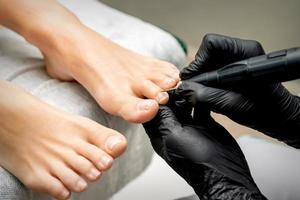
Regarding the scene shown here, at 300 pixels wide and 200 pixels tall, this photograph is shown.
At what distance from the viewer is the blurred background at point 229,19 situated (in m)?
1.18

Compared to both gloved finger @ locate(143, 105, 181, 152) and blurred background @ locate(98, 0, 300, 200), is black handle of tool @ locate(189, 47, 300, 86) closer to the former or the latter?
gloved finger @ locate(143, 105, 181, 152)

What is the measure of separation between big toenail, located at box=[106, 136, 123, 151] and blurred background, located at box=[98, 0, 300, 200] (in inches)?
27.8

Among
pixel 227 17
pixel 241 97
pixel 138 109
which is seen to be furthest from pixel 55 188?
pixel 227 17

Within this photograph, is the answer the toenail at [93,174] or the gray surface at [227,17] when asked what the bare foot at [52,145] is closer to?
the toenail at [93,174]

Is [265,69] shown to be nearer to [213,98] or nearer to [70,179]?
[213,98]

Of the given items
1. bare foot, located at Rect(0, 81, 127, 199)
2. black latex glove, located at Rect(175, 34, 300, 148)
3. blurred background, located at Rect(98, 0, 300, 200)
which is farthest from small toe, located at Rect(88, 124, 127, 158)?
blurred background, located at Rect(98, 0, 300, 200)

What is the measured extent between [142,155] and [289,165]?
276 millimetres

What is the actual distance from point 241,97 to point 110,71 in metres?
0.22

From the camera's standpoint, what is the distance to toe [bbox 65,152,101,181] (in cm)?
62

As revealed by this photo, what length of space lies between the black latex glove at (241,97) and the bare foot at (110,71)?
0.21 ft

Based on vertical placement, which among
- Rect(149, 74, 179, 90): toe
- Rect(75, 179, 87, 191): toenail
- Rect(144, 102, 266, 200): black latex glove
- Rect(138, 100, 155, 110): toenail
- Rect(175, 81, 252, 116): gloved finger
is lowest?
Rect(75, 179, 87, 191): toenail

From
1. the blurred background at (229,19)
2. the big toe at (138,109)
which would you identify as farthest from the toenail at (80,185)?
the blurred background at (229,19)

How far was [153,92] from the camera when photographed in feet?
2.17

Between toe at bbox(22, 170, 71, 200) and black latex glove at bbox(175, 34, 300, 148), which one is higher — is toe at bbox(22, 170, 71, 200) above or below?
below
